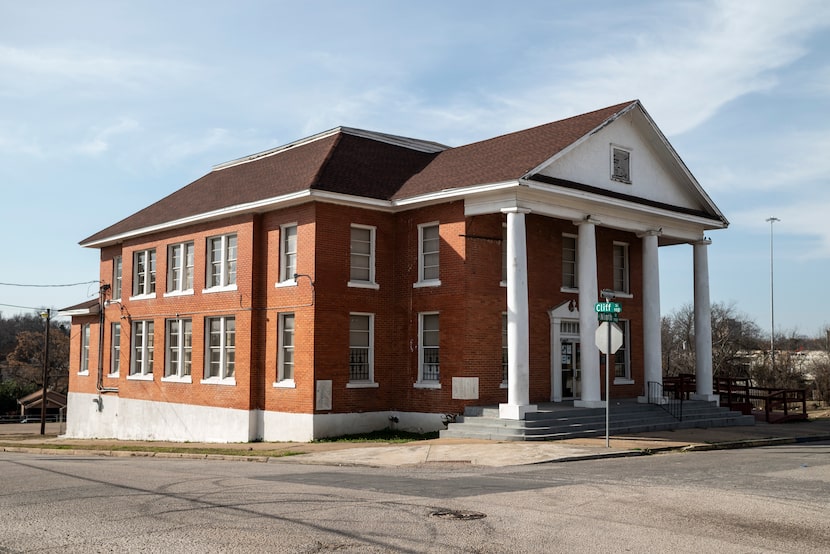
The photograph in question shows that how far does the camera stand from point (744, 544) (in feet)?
28.9

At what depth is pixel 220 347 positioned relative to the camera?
27500mm

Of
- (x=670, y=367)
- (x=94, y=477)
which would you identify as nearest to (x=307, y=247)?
(x=94, y=477)

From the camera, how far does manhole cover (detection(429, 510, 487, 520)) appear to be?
1004cm

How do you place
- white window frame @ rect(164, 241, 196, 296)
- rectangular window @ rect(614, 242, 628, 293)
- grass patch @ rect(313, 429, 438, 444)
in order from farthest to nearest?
white window frame @ rect(164, 241, 196, 296) < rectangular window @ rect(614, 242, 628, 293) < grass patch @ rect(313, 429, 438, 444)

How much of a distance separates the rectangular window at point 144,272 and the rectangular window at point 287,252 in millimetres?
8542

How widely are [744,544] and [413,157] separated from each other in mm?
22196

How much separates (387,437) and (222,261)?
8517 mm

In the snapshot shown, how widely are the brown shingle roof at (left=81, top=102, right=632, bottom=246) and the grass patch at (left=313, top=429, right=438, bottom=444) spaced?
7117 millimetres

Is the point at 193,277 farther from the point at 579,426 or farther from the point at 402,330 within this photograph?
the point at 579,426

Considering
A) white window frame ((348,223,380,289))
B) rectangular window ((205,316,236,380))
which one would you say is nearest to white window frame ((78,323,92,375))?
rectangular window ((205,316,236,380))

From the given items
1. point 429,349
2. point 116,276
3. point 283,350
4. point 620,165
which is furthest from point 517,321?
point 116,276

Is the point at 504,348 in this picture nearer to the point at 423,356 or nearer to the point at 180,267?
the point at 423,356

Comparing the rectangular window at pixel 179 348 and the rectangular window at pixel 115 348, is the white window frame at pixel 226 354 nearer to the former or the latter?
the rectangular window at pixel 179 348

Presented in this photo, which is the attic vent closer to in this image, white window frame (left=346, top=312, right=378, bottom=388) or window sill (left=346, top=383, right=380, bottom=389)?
white window frame (left=346, top=312, right=378, bottom=388)
